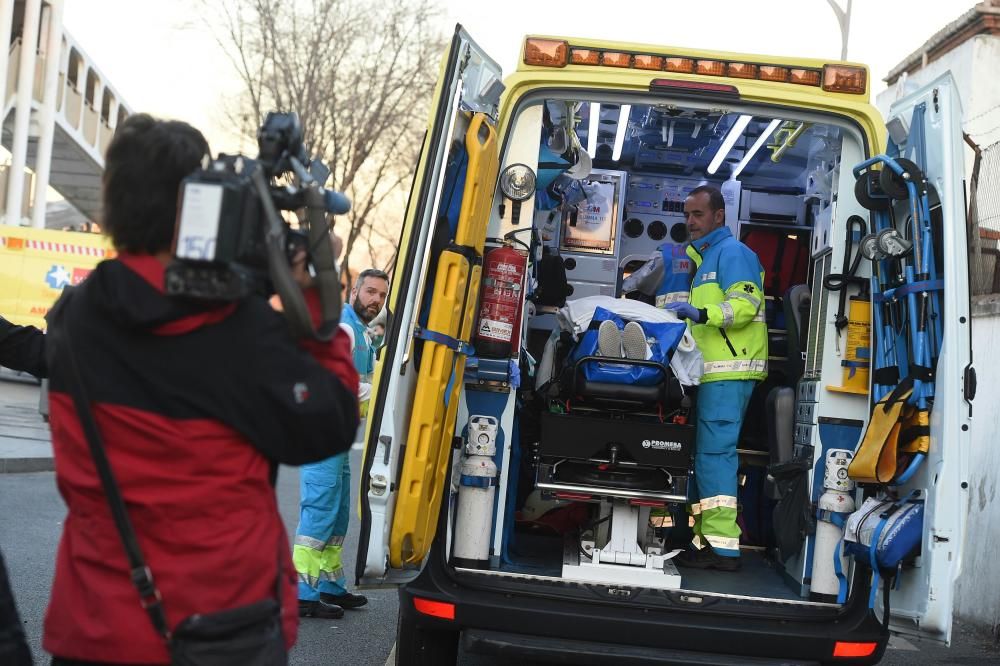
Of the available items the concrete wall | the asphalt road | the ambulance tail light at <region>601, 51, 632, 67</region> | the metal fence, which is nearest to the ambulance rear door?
the ambulance tail light at <region>601, 51, 632, 67</region>

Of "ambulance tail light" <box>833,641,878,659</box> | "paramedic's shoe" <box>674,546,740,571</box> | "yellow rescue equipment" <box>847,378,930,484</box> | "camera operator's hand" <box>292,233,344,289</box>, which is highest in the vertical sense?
"camera operator's hand" <box>292,233,344,289</box>

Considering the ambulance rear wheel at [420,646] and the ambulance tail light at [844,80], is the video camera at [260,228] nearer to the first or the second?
the ambulance rear wheel at [420,646]

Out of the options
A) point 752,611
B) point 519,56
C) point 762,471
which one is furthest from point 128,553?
point 762,471

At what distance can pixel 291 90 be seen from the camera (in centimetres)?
2797

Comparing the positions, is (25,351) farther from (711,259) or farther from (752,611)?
(711,259)

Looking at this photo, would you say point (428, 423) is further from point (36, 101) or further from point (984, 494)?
point (36, 101)

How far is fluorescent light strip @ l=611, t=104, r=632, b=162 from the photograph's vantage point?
21.2 ft

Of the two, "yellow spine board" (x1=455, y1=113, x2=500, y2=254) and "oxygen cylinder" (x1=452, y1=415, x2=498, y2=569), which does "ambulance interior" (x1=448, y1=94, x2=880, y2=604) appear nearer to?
"oxygen cylinder" (x1=452, y1=415, x2=498, y2=569)

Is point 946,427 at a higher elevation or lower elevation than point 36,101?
lower

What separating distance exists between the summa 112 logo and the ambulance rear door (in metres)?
0.97

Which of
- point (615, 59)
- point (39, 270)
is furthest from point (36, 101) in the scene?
point (615, 59)

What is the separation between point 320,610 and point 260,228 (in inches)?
184

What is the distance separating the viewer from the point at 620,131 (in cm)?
702

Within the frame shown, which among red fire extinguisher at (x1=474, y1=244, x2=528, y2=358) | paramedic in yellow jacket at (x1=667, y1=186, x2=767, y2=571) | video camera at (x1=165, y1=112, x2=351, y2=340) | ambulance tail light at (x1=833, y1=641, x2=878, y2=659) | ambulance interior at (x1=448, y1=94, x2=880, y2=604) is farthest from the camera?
paramedic in yellow jacket at (x1=667, y1=186, x2=767, y2=571)
